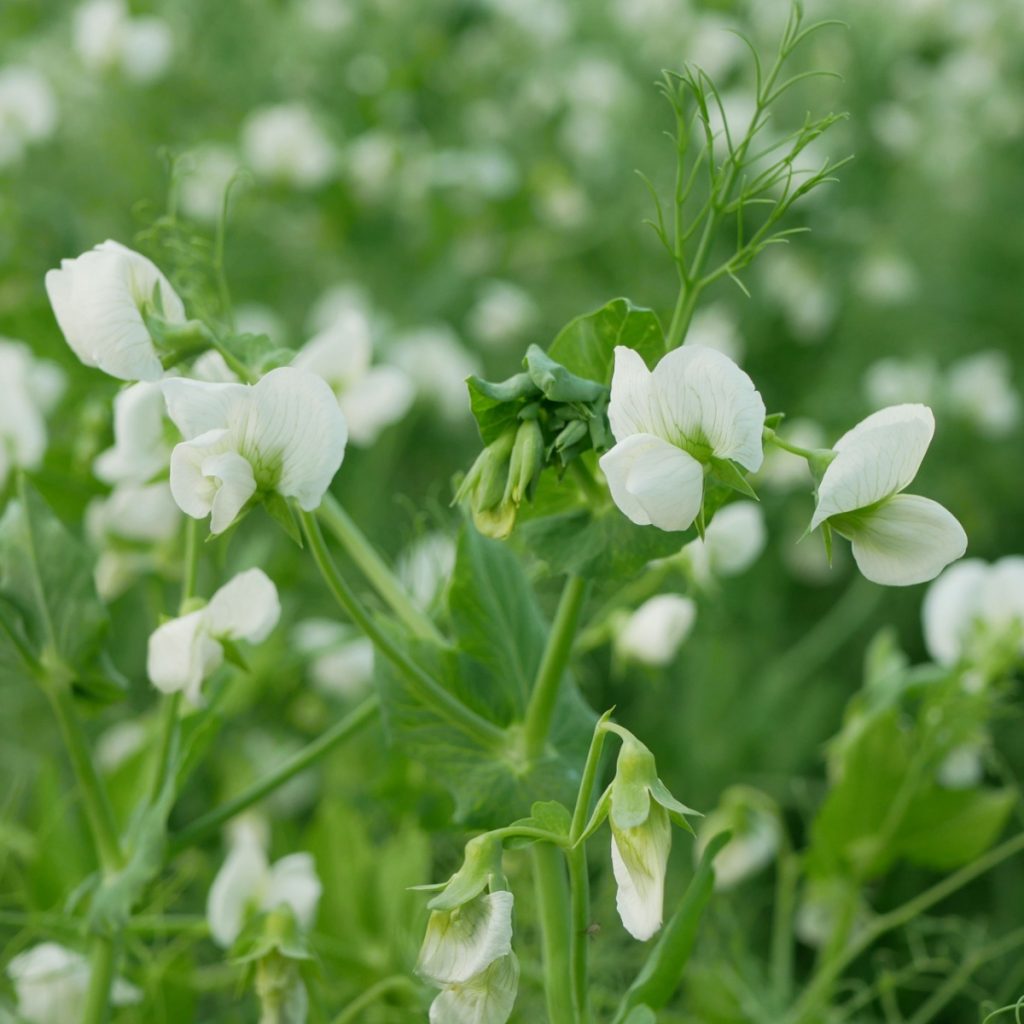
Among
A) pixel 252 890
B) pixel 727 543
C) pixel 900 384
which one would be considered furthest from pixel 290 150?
pixel 252 890

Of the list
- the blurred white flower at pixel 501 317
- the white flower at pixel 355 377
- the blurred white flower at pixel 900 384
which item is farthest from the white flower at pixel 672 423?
the blurred white flower at pixel 501 317

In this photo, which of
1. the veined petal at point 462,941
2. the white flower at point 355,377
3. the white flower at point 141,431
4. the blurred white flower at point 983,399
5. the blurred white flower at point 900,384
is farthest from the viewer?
the blurred white flower at point 983,399

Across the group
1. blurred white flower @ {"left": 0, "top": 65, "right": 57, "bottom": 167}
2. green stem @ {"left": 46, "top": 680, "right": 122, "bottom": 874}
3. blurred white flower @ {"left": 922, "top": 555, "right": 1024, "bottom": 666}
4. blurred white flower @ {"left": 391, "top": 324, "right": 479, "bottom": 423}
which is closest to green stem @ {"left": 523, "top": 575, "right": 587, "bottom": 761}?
green stem @ {"left": 46, "top": 680, "right": 122, "bottom": 874}

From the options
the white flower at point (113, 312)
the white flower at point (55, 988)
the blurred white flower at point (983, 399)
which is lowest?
the blurred white flower at point (983, 399)

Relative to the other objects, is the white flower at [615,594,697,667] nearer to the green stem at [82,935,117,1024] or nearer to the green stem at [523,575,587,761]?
the green stem at [523,575,587,761]

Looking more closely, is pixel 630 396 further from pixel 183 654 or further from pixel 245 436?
pixel 183 654

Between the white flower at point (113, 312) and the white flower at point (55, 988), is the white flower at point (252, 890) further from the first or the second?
the white flower at point (113, 312)

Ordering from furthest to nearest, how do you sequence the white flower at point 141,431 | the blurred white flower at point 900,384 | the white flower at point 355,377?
1. the blurred white flower at point 900,384
2. the white flower at point 355,377
3. the white flower at point 141,431
